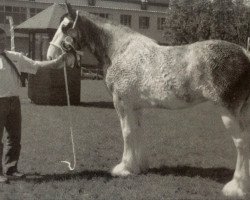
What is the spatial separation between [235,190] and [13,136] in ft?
10.9

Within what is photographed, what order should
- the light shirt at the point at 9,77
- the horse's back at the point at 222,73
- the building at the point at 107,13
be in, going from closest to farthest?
the horse's back at the point at 222,73 < the light shirt at the point at 9,77 < the building at the point at 107,13

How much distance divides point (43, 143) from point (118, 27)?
3.56 meters

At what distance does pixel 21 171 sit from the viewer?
7.77 meters

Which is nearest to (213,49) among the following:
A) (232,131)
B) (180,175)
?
(232,131)

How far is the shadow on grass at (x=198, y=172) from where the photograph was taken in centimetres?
Result: 747

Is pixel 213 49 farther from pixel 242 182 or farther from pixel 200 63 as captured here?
pixel 242 182

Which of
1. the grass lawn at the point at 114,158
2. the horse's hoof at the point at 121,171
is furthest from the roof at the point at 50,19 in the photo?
the horse's hoof at the point at 121,171

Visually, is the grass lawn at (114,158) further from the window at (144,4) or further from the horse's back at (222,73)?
the window at (144,4)

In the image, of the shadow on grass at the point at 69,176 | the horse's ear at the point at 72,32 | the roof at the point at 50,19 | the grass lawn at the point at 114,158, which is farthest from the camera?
the roof at the point at 50,19

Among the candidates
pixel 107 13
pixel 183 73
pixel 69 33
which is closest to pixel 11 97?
pixel 69 33

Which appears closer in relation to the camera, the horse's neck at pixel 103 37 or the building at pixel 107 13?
the horse's neck at pixel 103 37

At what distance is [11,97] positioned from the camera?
23.3 ft

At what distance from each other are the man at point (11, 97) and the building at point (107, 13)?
40213 millimetres

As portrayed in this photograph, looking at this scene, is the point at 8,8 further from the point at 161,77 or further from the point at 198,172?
the point at 161,77
